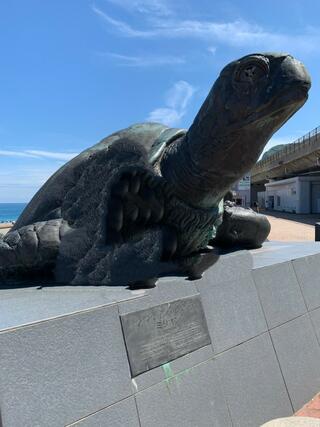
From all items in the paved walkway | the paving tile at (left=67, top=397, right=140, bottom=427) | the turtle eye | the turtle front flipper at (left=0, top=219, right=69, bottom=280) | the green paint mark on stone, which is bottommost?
the paved walkway

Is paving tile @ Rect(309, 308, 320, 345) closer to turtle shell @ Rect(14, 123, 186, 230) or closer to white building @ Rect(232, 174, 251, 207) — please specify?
white building @ Rect(232, 174, 251, 207)

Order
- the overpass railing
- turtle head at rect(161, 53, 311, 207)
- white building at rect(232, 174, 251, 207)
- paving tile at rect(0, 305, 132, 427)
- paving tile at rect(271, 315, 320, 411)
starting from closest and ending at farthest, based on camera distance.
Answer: paving tile at rect(0, 305, 132, 427)
turtle head at rect(161, 53, 311, 207)
paving tile at rect(271, 315, 320, 411)
white building at rect(232, 174, 251, 207)
the overpass railing

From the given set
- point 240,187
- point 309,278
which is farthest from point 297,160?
point 309,278

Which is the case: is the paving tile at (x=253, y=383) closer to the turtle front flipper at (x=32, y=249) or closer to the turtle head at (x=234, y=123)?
the turtle head at (x=234, y=123)

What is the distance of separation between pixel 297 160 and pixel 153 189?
103 feet

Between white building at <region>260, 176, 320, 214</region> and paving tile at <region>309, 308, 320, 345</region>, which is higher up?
white building at <region>260, 176, 320, 214</region>

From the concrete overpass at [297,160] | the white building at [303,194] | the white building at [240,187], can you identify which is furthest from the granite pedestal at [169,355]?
the white building at [303,194]

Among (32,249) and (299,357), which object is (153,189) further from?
(299,357)

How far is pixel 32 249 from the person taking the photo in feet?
10.9

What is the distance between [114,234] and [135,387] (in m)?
1.17

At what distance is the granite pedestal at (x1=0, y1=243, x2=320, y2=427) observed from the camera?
6.23 ft

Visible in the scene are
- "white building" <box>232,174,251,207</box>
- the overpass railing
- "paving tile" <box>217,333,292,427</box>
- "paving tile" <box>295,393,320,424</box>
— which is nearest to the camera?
"paving tile" <box>217,333,292,427</box>

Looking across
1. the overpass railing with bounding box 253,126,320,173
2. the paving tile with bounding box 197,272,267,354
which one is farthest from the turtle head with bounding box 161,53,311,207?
the overpass railing with bounding box 253,126,320,173

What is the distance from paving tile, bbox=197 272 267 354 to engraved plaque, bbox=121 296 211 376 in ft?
0.32
